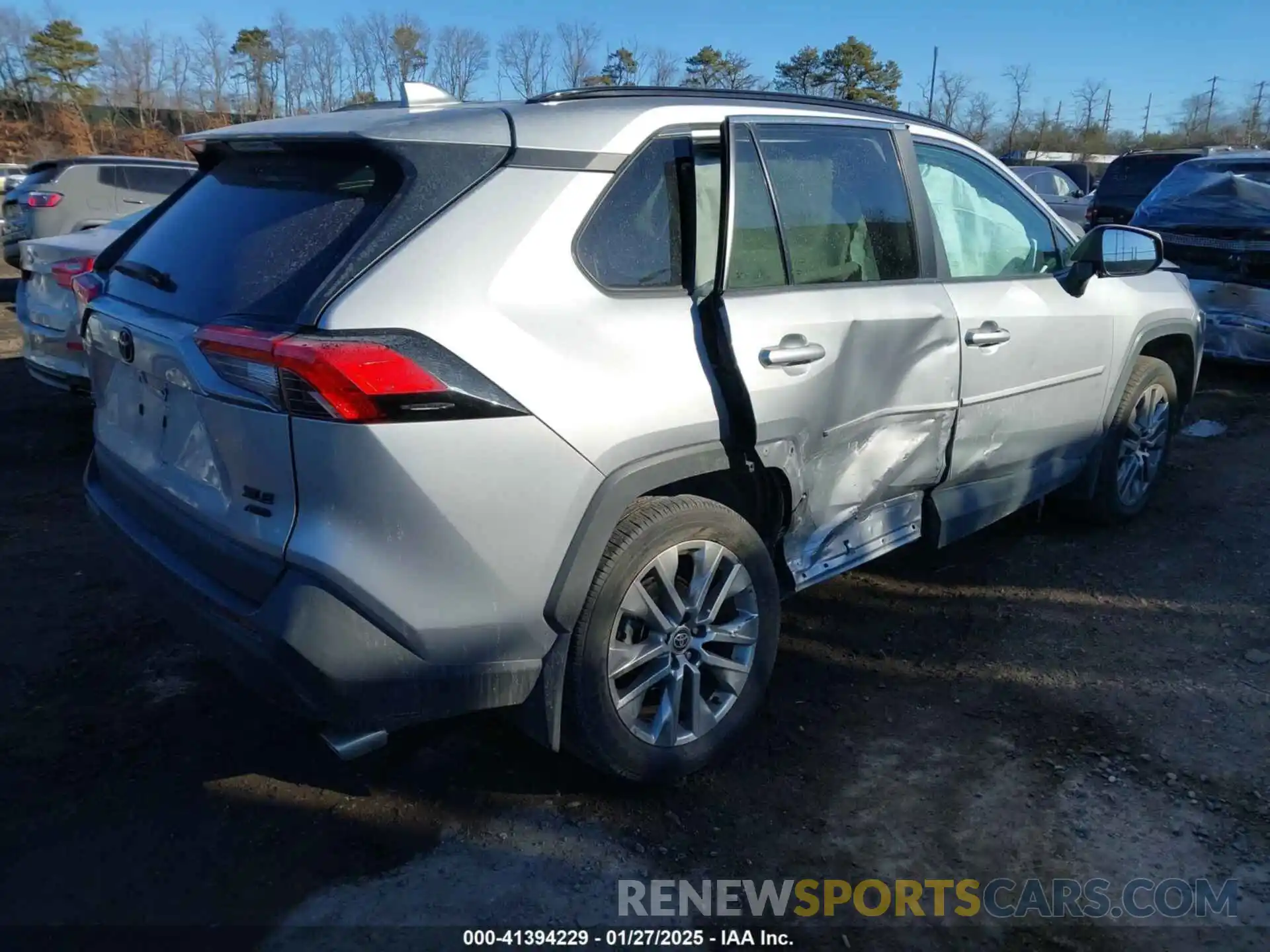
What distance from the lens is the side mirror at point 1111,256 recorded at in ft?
14.1

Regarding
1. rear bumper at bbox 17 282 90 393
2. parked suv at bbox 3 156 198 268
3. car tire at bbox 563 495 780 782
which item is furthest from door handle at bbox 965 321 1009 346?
parked suv at bbox 3 156 198 268

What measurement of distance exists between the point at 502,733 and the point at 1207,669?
2632 mm

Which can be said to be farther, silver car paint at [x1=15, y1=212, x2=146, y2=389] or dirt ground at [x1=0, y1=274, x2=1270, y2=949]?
silver car paint at [x1=15, y1=212, x2=146, y2=389]

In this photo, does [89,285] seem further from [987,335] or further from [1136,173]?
[1136,173]

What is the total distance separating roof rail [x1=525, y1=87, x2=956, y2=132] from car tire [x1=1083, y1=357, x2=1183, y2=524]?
5.69 feet

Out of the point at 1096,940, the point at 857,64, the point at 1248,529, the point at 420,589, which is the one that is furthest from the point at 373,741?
the point at 857,64

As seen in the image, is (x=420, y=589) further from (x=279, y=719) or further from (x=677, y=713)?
(x=279, y=719)

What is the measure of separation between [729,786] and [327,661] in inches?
53.8

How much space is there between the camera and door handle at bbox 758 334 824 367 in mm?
3000

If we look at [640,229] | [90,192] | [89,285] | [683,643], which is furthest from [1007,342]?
[90,192]

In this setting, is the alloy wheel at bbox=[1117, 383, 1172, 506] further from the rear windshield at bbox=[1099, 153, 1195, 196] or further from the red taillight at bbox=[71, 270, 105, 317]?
the rear windshield at bbox=[1099, 153, 1195, 196]

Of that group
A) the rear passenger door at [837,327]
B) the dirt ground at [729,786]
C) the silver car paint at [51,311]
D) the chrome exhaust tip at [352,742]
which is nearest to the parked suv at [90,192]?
the silver car paint at [51,311]

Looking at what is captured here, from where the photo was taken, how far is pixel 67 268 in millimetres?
5945

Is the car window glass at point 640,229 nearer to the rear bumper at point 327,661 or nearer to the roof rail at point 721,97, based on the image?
the roof rail at point 721,97
